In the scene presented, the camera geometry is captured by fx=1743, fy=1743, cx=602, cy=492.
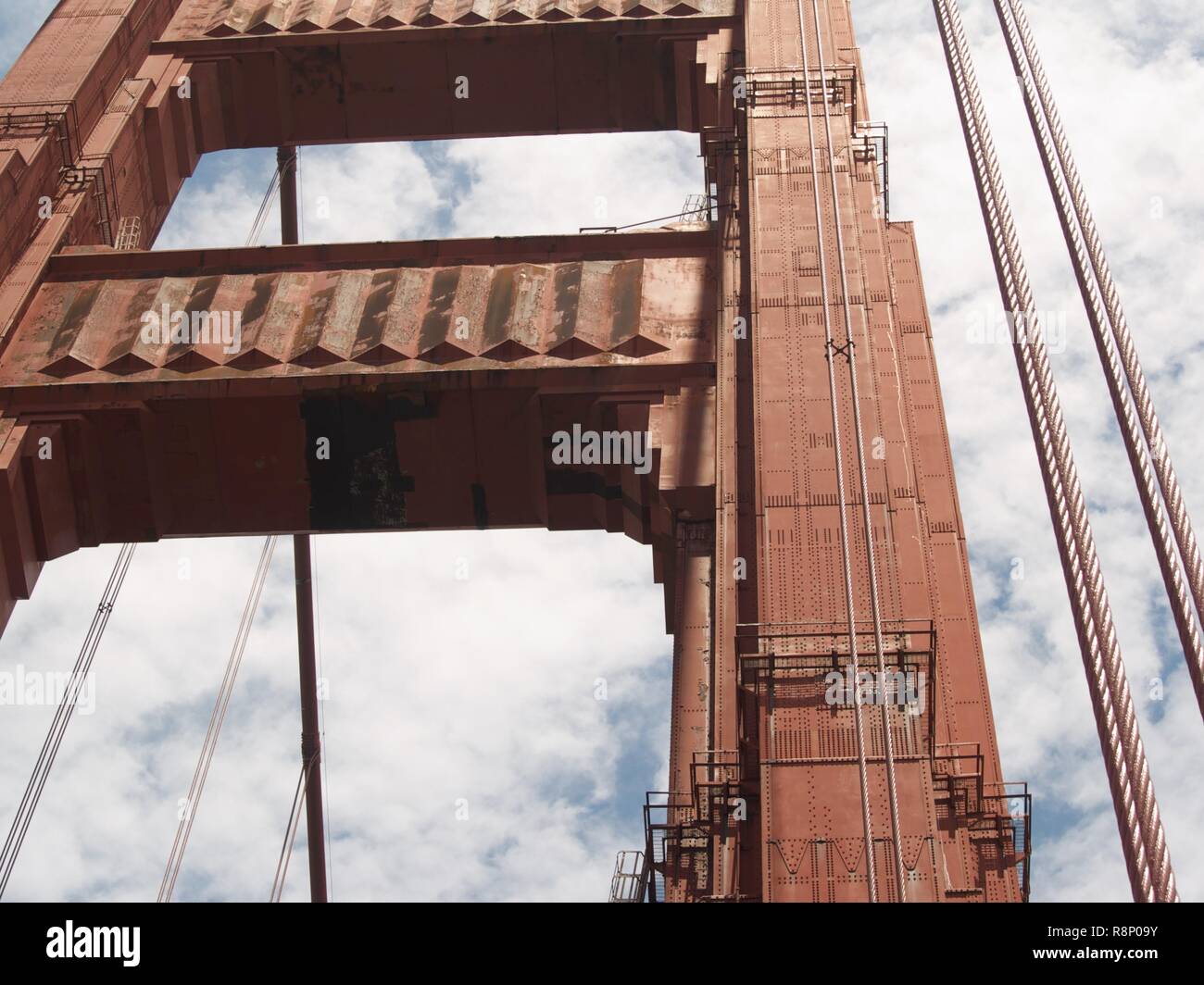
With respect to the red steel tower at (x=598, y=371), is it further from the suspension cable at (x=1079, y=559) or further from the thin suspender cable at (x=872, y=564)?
the suspension cable at (x=1079, y=559)

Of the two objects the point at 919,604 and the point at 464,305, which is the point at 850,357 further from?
the point at 464,305

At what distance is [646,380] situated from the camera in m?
20.5

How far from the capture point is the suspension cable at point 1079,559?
34.2ft

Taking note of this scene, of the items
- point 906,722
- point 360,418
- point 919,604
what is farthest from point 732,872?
point 360,418

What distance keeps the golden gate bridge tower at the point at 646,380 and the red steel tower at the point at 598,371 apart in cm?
5

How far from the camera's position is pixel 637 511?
Result: 2069cm

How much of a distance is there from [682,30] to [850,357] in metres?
12.0

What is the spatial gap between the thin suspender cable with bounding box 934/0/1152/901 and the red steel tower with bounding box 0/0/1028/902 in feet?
5.95

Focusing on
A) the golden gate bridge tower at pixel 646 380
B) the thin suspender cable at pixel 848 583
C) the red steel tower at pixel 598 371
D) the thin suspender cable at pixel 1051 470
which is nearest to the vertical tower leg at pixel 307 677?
the golden gate bridge tower at pixel 646 380

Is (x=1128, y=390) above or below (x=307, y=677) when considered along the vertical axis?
below

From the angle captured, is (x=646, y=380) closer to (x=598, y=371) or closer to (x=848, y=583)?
(x=598, y=371)

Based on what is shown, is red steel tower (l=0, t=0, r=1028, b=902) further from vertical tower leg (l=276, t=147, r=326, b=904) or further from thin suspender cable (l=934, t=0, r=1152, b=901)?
vertical tower leg (l=276, t=147, r=326, b=904)

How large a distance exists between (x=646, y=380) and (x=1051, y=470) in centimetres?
819

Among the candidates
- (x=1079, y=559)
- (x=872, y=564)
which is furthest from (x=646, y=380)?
(x=1079, y=559)
